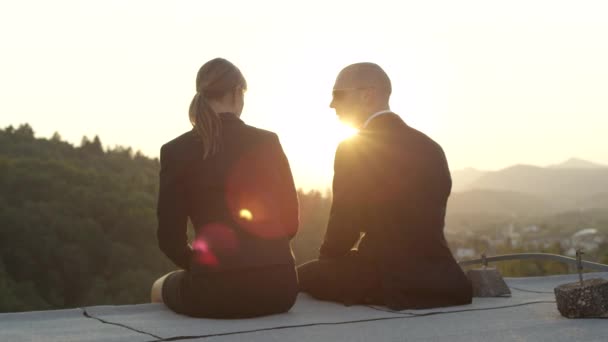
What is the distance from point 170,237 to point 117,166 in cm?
6198

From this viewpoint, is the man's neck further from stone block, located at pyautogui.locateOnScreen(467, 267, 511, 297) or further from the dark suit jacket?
stone block, located at pyautogui.locateOnScreen(467, 267, 511, 297)

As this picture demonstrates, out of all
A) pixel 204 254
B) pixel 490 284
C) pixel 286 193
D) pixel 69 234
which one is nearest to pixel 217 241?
pixel 204 254

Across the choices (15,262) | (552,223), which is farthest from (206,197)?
(552,223)

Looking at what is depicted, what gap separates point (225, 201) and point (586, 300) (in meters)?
1.78

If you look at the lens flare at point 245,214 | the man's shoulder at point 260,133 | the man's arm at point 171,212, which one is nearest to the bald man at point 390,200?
the man's shoulder at point 260,133

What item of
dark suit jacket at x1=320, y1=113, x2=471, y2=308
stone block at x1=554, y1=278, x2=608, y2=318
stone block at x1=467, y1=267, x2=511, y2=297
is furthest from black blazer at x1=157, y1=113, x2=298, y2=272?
stone block at x1=467, y1=267, x2=511, y2=297

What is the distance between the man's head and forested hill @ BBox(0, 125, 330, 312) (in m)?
32.7

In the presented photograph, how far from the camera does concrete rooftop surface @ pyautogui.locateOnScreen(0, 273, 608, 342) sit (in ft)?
9.52

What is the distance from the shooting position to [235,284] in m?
3.33

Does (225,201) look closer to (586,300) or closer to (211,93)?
(211,93)

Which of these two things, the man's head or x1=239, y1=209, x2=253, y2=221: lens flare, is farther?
the man's head

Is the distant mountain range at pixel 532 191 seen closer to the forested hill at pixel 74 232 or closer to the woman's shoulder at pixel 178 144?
the forested hill at pixel 74 232

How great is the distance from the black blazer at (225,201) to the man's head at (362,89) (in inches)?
22.7

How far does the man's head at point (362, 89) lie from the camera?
3734mm
